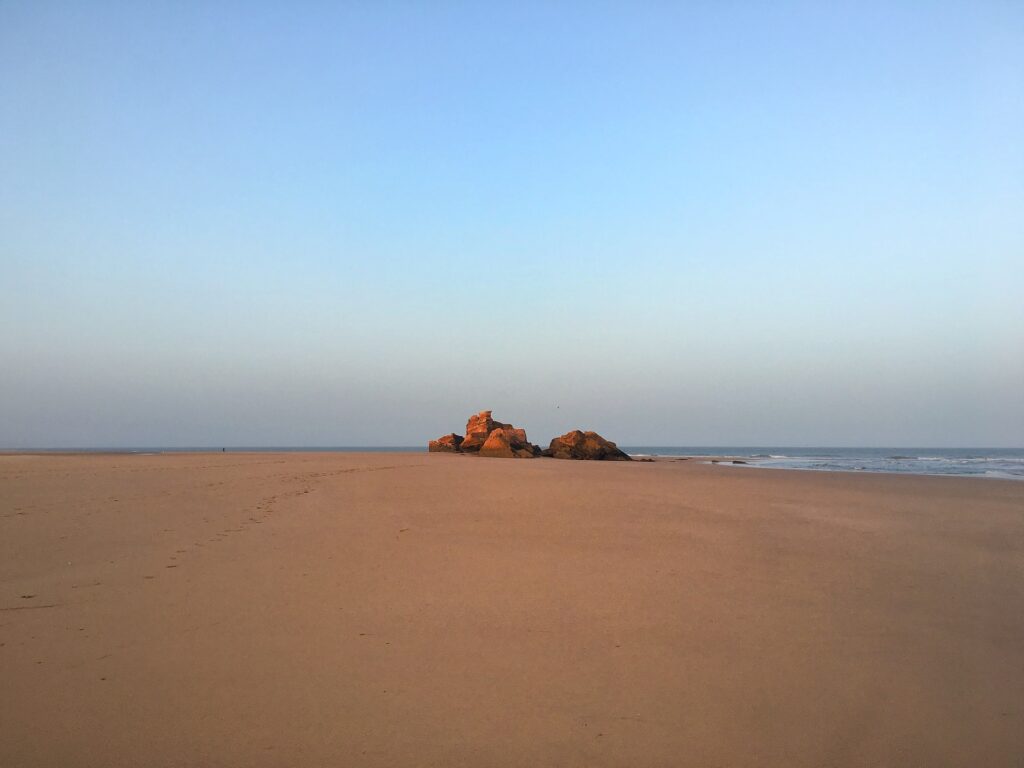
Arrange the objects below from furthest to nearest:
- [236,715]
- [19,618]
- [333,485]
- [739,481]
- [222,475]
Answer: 1. [739,481]
2. [222,475]
3. [333,485]
4. [19,618]
5. [236,715]

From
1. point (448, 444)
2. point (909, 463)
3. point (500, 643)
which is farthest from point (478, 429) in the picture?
point (500, 643)

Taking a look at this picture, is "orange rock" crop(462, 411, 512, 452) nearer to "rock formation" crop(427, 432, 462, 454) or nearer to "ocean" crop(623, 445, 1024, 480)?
"rock formation" crop(427, 432, 462, 454)

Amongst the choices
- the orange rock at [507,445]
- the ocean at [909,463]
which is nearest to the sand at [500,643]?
the ocean at [909,463]

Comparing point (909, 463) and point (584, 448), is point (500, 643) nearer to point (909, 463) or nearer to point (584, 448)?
point (584, 448)

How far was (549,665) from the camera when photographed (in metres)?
3.90

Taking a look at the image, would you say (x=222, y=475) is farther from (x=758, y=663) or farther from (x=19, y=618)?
(x=758, y=663)

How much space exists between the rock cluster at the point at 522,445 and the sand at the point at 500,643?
2870 centimetres

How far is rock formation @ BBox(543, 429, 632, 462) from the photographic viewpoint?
38.0 meters

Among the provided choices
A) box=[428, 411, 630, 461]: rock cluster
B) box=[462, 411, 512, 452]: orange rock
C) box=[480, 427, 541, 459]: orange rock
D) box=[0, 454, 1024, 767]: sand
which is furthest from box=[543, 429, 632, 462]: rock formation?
box=[0, 454, 1024, 767]: sand

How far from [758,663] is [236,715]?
297cm

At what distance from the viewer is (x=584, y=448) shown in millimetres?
38250

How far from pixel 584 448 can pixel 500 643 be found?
1351 inches

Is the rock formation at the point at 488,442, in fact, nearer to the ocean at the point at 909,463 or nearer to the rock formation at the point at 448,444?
the rock formation at the point at 448,444

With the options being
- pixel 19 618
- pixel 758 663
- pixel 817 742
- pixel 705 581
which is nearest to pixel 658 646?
pixel 758 663
